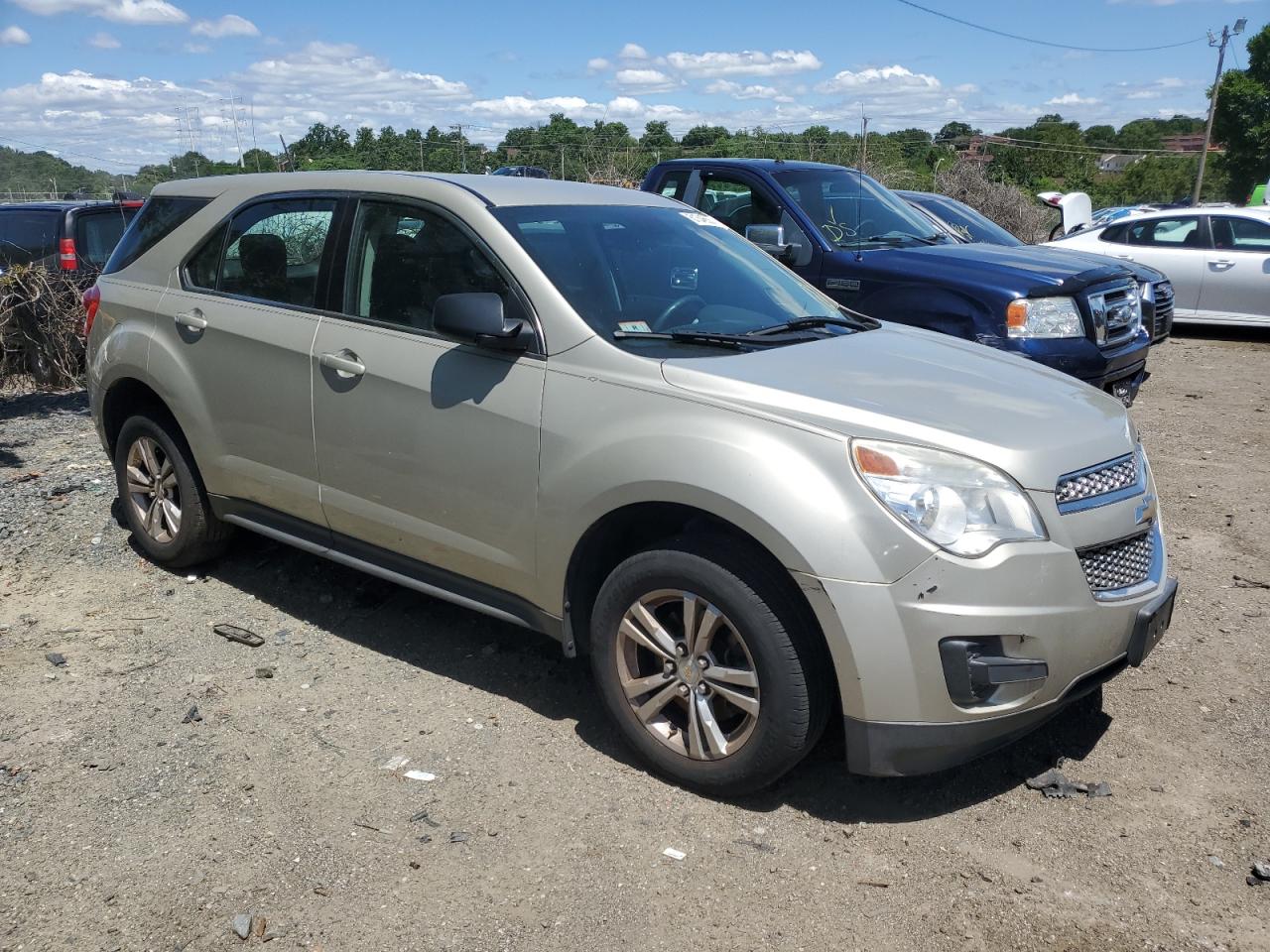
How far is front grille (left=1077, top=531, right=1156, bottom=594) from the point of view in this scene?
3.29 metres

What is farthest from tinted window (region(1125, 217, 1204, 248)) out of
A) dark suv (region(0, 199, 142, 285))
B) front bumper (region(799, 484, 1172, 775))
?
front bumper (region(799, 484, 1172, 775))

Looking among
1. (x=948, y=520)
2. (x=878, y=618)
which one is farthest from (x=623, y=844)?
(x=948, y=520)

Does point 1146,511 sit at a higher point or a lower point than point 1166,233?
lower

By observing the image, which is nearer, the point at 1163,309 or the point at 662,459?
the point at 662,459

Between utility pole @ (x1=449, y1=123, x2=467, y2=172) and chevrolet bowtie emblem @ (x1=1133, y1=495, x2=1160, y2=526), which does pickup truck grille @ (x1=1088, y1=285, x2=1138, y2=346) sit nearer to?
chevrolet bowtie emblem @ (x1=1133, y1=495, x2=1160, y2=526)

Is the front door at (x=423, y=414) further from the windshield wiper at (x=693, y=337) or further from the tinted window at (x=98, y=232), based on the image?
the tinted window at (x=98, y=232)

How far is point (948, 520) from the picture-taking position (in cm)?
310

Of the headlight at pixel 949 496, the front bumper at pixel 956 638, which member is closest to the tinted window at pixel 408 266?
the headlight at pixel 949 496

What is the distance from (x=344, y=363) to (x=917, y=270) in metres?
4.55

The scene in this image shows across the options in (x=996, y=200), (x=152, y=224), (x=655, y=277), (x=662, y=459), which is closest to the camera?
(x=662, y=459)

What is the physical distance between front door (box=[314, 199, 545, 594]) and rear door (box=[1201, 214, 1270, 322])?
509 inches

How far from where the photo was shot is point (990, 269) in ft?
24.6

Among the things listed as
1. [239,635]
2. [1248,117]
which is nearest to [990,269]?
[239,635]

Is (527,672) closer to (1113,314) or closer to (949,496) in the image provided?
(949,496)
